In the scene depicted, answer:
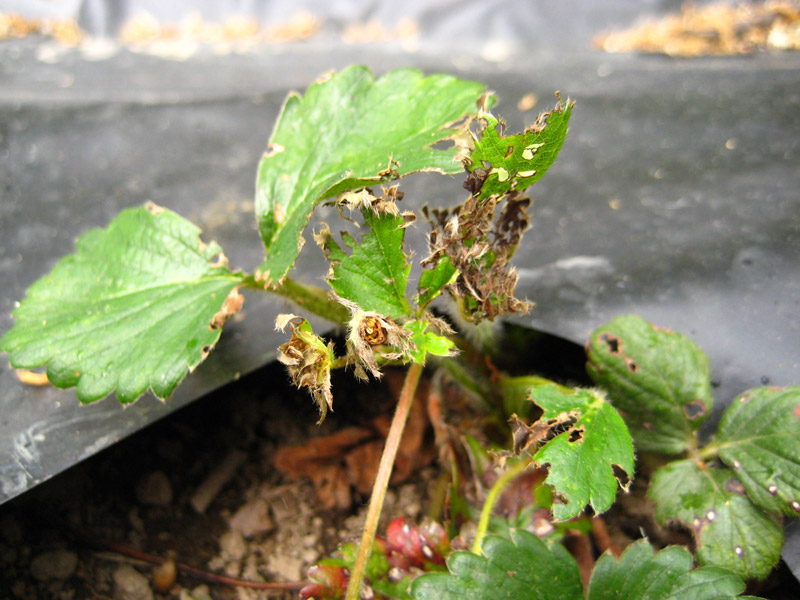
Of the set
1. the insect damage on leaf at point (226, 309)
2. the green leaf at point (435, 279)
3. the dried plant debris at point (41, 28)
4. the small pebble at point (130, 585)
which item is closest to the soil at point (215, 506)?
the small pebble at point (130, 585)

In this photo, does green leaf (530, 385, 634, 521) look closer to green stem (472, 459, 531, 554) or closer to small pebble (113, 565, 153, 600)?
green stem (472, 459, 531, 554)

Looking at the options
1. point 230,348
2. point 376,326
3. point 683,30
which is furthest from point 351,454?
point 683,30

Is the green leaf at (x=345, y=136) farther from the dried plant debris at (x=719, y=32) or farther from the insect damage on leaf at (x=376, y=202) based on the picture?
the dried plant debris at (x=719, y=32)

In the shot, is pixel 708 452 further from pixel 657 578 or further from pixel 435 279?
pixel 435 279

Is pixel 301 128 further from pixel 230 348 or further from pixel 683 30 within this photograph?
pixel 683 30

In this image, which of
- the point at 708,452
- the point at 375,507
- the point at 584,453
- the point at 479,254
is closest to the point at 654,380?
the point at 708,452

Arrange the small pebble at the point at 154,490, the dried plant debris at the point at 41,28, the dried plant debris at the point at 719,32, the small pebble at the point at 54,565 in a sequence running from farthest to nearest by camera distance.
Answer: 1. the dried plant debris at the point at 41,28
2. the dried plant debris at the point at 719,32
3. the small pebble at the point at 154,490
4. the small pebble at the point at 54,565

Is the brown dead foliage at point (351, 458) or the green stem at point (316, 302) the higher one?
the green stem at point (316, 302)

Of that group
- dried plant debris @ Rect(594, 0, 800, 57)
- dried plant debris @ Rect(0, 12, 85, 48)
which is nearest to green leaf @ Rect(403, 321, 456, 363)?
dried plant debris @ Rect(594, 0, 800, 57)
